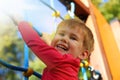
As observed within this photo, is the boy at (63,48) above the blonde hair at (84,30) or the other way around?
the other way around

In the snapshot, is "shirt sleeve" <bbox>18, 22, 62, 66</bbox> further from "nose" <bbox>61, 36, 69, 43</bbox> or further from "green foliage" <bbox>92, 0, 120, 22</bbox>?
"green foliage" <bbox>92, 0, 120, 22</bbox>

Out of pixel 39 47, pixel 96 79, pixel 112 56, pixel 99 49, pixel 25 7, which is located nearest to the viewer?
pixel 39 47

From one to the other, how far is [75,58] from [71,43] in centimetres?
4

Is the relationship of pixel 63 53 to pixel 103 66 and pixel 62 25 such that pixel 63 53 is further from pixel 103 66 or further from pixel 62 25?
pixel 103 66

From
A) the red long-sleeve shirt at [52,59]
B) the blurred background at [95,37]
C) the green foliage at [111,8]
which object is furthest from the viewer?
the green foliage at [111,8]

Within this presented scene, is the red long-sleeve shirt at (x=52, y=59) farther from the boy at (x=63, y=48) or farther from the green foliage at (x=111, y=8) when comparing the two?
A: the green foliage at (x=111, y=8)

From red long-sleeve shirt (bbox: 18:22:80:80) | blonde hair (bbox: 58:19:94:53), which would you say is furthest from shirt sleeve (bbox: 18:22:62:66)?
blonde hair (bbox: 58:19:94:53)

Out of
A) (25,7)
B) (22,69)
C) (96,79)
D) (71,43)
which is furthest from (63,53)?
(96,79)

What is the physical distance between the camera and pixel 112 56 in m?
1.80

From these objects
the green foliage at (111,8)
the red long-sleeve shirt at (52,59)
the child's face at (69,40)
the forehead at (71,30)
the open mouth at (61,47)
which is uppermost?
the green foliage at (111,8)

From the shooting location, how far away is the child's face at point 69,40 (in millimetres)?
890

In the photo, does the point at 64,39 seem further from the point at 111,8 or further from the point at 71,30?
the point at 111,8

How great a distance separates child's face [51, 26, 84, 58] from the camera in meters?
0.89

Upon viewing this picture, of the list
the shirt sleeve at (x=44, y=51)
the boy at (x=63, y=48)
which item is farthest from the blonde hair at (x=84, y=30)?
the shirt sleeve at (x=44, y=51)
